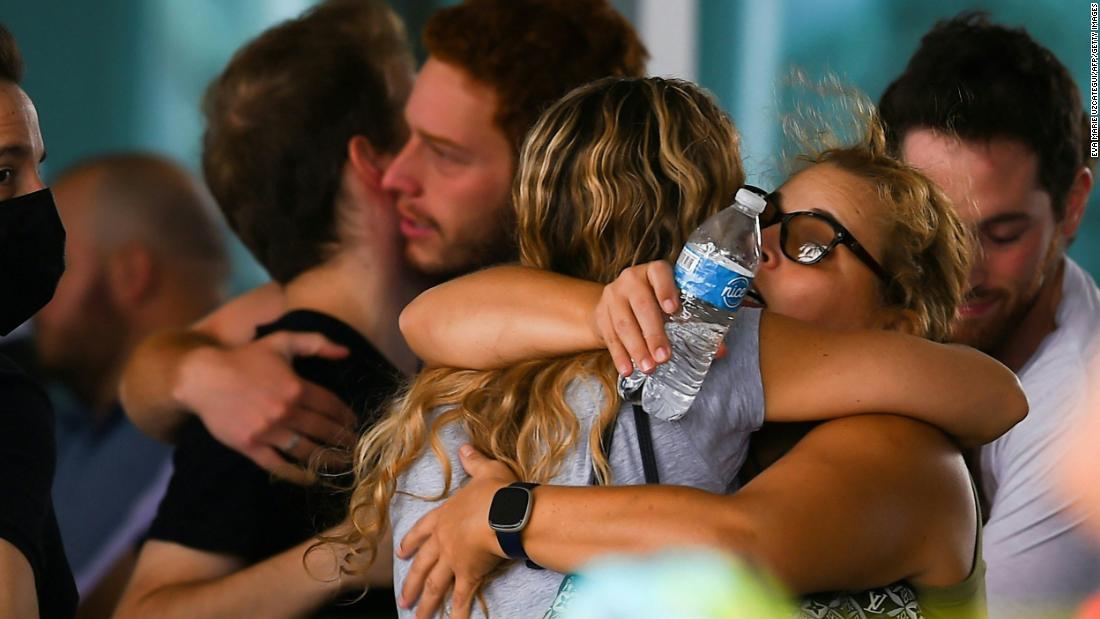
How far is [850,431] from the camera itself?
1.41 meters

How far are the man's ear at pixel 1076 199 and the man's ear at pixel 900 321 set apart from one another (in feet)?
3.61

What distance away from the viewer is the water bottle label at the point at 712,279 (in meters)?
1.31

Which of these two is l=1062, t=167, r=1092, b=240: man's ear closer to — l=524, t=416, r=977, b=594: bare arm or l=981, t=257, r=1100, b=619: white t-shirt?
l=981, t=257, r=1100, b=619: white t-shirt

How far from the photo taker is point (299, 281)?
2.76 metres

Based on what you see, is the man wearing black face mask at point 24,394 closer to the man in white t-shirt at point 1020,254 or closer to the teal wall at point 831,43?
the teal wall at point 831,43

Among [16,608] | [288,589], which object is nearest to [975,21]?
[288,589]

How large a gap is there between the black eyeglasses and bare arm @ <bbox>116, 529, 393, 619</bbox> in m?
1.00

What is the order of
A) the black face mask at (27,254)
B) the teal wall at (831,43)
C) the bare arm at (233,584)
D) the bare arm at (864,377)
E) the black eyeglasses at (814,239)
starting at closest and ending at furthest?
the bare arm at (864,377) < the black eyeglasses at (814,239) < the black face mask at (27,254) < the bare arm at (233,584) < the teal wall at (831,43)

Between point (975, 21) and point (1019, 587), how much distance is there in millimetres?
1190

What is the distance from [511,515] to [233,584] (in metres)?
1.13

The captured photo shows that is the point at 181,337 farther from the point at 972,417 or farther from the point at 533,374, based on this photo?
the point at 972,417

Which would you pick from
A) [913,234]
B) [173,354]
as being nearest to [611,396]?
[913,234]

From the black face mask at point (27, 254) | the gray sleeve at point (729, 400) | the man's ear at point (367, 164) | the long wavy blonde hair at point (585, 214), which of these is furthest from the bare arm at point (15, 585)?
the man's ear at point (367, 164)

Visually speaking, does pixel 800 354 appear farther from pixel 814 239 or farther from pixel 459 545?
pixel 459 545
